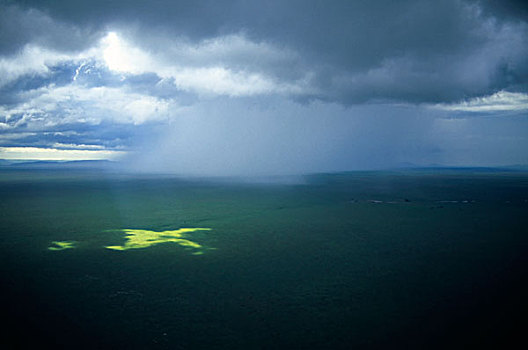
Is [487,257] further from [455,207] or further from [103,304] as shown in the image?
[455,207]

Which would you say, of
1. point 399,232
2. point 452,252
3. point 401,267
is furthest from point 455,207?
point 401,267

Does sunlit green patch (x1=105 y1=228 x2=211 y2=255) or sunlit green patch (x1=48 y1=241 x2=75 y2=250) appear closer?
sunlit green patch (x1=48 y1=241 x2=75 y2=250)

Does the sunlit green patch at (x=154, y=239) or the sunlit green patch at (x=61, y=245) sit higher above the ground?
the sunlit green patch at (x=61, y=245)

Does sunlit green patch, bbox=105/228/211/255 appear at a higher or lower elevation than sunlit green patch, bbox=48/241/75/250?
lower

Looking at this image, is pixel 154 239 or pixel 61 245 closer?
pixel 61 245

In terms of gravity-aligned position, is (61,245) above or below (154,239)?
above

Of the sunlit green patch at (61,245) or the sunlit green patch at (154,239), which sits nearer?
the sunlit green patch at (61,245)
